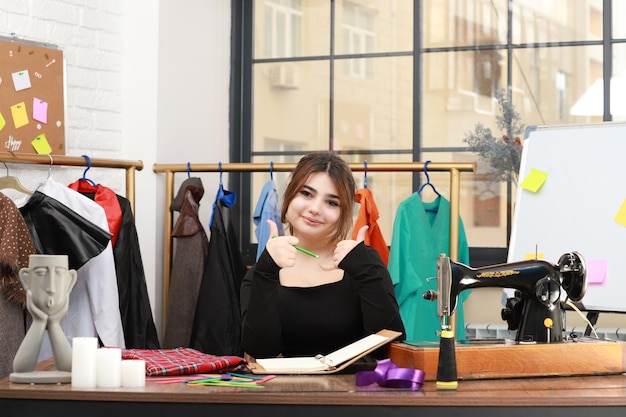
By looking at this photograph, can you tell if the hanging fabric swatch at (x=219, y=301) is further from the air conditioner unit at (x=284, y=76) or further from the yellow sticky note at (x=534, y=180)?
the yellow sticky note at (x=534, y=180)

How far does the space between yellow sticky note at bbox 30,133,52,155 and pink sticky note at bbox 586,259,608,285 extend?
87.3 inches

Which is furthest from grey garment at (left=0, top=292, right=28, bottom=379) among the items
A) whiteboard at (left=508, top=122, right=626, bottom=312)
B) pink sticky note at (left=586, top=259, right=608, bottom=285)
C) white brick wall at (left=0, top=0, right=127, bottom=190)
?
pink sticky note at (left=586, top=259, right=608, bottom=285)

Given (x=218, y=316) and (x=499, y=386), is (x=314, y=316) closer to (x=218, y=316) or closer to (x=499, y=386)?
(x=499, y=386)

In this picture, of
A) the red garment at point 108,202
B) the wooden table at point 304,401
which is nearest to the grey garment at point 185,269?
the red garment at point 108,202

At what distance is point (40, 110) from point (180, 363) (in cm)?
195

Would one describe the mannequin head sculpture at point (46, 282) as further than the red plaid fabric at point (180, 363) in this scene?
No

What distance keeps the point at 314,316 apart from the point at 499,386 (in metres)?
0.76

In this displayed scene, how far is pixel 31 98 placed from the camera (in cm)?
388

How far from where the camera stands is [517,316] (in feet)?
8.26

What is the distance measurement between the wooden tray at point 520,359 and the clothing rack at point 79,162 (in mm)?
1745

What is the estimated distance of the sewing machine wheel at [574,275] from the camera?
2.43 metres

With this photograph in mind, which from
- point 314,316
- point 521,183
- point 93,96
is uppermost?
point 93,96

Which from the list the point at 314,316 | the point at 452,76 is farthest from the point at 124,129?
the point at 314,316

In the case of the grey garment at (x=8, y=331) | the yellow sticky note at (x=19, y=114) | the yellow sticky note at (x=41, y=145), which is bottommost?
the grey garment at (x=8, y=331)
